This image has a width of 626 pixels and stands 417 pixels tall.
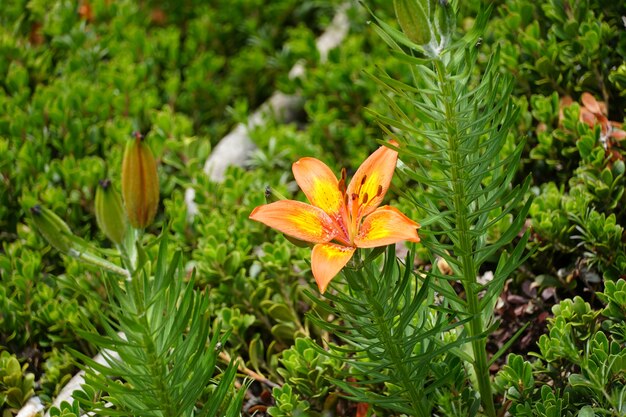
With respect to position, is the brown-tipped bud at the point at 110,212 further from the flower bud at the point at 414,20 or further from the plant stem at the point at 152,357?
the flower bud at the point at 414,20

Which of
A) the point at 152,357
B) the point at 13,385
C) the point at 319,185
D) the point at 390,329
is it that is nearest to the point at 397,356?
the point at 390,329

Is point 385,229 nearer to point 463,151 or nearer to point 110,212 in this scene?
point 463,151

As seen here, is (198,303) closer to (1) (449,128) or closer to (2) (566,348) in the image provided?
(1) (449,128)

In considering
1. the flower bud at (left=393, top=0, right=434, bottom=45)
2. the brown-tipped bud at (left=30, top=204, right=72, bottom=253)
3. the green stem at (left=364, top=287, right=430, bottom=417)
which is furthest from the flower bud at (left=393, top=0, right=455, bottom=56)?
the brown-tipped bud at (left=30, top=204, right=72, bottom=253)

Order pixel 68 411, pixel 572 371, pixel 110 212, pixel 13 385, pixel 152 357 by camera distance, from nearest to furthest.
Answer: pixel 110 212 < pixel 152 357 < pixel 68 411 < pixel 572 371 < pixel 13 385

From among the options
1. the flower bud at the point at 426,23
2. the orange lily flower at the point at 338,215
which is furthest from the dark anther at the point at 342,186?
the flower bud at the point at 426,23
